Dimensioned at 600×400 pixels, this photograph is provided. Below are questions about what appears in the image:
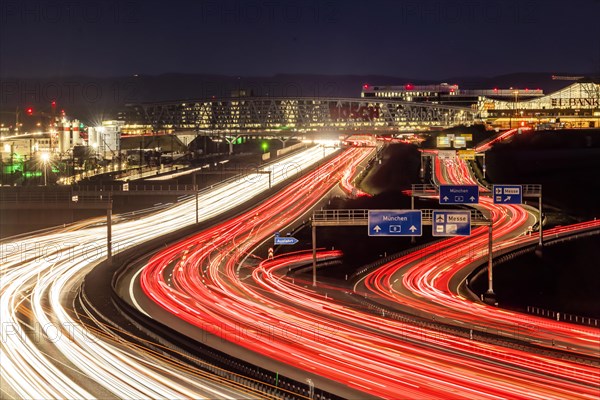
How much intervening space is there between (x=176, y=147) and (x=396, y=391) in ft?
397

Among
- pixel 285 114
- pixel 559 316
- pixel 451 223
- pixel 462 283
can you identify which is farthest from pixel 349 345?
pixel 285 114

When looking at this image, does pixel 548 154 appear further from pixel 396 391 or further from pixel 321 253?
pixel 396 391

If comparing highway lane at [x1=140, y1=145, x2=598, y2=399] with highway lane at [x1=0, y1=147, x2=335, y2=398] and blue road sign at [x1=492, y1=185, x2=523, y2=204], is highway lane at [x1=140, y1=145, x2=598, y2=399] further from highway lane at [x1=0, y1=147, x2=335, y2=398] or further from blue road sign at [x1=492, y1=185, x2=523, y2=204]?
blue road sign at [x1=492, y1=185, x2=523, y2=204]

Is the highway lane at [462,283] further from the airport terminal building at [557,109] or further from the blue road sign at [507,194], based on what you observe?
the airport terminal building at [557,109]

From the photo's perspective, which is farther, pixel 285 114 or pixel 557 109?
pixel 285 114

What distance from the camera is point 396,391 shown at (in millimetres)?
16891

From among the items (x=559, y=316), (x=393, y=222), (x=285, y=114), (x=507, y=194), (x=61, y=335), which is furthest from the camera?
(x=285, y=114)

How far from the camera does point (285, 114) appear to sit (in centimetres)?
17150

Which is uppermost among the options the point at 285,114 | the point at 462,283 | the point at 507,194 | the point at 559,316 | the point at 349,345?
the point at 285,114

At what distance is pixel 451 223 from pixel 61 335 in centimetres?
1698

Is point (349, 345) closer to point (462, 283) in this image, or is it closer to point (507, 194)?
point (462, 283)

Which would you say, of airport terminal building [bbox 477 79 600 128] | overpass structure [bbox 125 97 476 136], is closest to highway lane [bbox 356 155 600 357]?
airport terminal building [bbox 477 79 600 128]

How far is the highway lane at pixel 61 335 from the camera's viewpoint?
17.1 m

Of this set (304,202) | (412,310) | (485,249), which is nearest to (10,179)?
(304,202)
